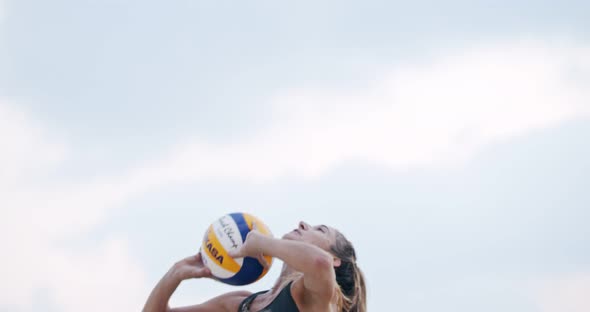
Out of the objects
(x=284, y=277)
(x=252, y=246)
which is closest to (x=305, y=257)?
(x=252, y=246)

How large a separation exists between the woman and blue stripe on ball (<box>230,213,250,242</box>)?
0.25m

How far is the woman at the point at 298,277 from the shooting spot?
283 inches

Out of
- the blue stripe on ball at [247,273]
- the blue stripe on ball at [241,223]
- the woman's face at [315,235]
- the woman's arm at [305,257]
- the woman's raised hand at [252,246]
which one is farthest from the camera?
the woman's face at [315,235]

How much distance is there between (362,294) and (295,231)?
1048 mm

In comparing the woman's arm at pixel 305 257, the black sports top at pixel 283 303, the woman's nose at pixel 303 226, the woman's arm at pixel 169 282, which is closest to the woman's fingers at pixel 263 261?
the woman's arm at pixel 305 257

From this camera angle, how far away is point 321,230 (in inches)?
328

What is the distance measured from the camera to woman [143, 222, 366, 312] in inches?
283

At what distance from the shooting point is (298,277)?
780 cm

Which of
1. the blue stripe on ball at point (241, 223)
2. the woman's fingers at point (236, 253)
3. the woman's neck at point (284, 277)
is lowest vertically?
the woman's neck at point (284, 277)

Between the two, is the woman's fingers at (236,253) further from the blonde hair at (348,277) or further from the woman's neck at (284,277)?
the blonde hair at (348,277)

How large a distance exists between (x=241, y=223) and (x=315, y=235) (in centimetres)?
77

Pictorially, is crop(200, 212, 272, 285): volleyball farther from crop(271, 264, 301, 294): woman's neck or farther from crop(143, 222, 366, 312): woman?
crop(271, 264, 301, 294): woman's neck

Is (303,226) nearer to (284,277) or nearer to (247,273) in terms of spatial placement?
(284,277)

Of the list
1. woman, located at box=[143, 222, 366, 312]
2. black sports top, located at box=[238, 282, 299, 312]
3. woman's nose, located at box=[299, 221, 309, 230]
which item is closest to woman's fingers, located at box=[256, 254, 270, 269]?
woman, located at box=[143, 222, 366, 312]
